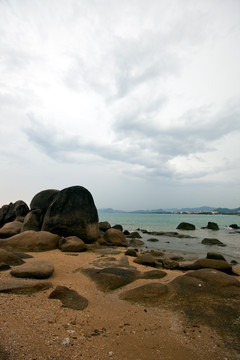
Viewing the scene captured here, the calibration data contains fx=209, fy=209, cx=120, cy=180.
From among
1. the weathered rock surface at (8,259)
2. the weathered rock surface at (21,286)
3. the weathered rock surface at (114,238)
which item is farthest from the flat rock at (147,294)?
the weathered rock surface at (114,238)

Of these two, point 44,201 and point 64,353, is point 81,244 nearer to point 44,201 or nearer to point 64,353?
point 44,201

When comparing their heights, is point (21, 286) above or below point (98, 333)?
above

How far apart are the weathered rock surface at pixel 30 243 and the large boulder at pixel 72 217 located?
2132mm

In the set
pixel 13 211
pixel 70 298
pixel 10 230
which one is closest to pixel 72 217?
pixel 10 230

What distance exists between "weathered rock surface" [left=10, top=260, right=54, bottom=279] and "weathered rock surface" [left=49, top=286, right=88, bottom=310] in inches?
57.3

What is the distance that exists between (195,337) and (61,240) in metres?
9.15

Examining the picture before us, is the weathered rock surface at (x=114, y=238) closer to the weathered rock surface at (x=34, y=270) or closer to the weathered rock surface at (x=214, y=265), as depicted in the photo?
the weathered rock surface at (x=214, y=265)

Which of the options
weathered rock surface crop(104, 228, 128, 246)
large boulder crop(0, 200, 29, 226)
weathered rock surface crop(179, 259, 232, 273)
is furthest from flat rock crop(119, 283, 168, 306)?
large boulder crop(0, 200, 29, 226)

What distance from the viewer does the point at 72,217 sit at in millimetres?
13797

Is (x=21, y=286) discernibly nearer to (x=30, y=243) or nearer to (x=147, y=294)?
(x=147, y=294)

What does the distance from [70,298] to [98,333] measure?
1.46 m

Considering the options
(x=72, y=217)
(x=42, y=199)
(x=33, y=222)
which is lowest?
(x=33, y=222)

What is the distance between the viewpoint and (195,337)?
349 cm

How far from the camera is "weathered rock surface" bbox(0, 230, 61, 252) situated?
10469mm
